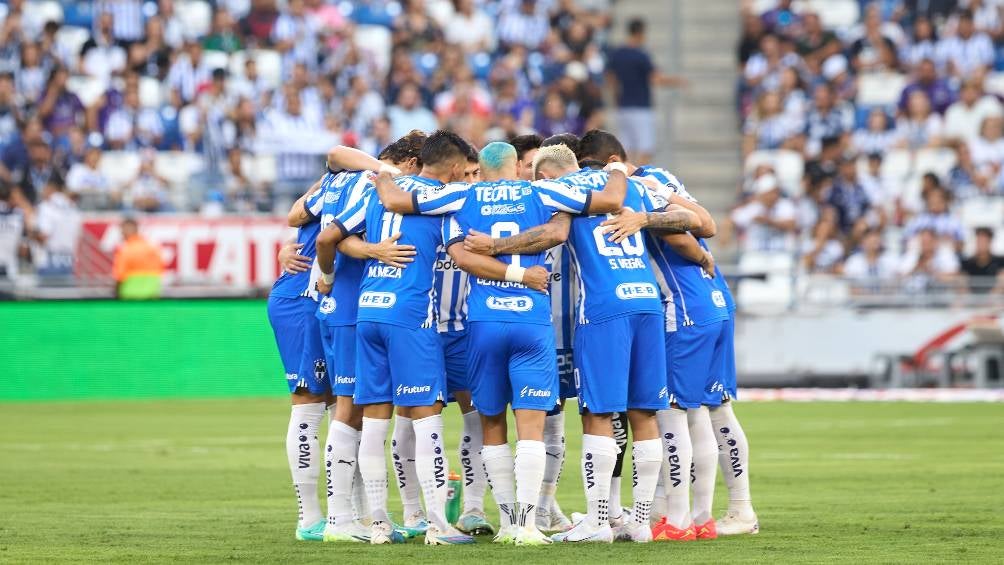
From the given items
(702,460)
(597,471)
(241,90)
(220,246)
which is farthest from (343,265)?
(241,90)

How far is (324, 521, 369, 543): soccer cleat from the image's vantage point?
10773 millimetres

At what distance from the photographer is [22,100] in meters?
28.0

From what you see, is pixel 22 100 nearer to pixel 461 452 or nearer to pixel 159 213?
pixel 159 213

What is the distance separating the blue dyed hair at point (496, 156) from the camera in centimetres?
1060

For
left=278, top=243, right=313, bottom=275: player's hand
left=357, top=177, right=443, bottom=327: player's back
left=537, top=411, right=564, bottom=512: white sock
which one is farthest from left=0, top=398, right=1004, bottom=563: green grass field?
left=278, top=243, right=313, bottom=275: player's hand

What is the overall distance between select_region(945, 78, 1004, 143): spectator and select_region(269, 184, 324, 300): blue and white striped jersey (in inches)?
816

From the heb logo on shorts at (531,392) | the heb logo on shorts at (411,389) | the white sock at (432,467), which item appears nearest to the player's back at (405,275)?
the heb logo on shorts at (411,389)

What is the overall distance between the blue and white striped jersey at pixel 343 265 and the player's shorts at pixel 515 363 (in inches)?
36.7

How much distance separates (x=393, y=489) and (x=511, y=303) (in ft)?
15.0

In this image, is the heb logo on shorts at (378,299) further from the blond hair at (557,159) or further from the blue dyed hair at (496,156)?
the blond hair at (557,159)

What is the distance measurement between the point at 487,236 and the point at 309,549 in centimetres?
201

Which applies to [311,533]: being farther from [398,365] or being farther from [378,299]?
[378,299]

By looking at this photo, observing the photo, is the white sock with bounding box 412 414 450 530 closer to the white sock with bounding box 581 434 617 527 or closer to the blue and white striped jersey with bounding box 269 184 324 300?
the white sock with bounding box 581 434 617 527

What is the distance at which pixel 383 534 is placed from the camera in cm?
1067
